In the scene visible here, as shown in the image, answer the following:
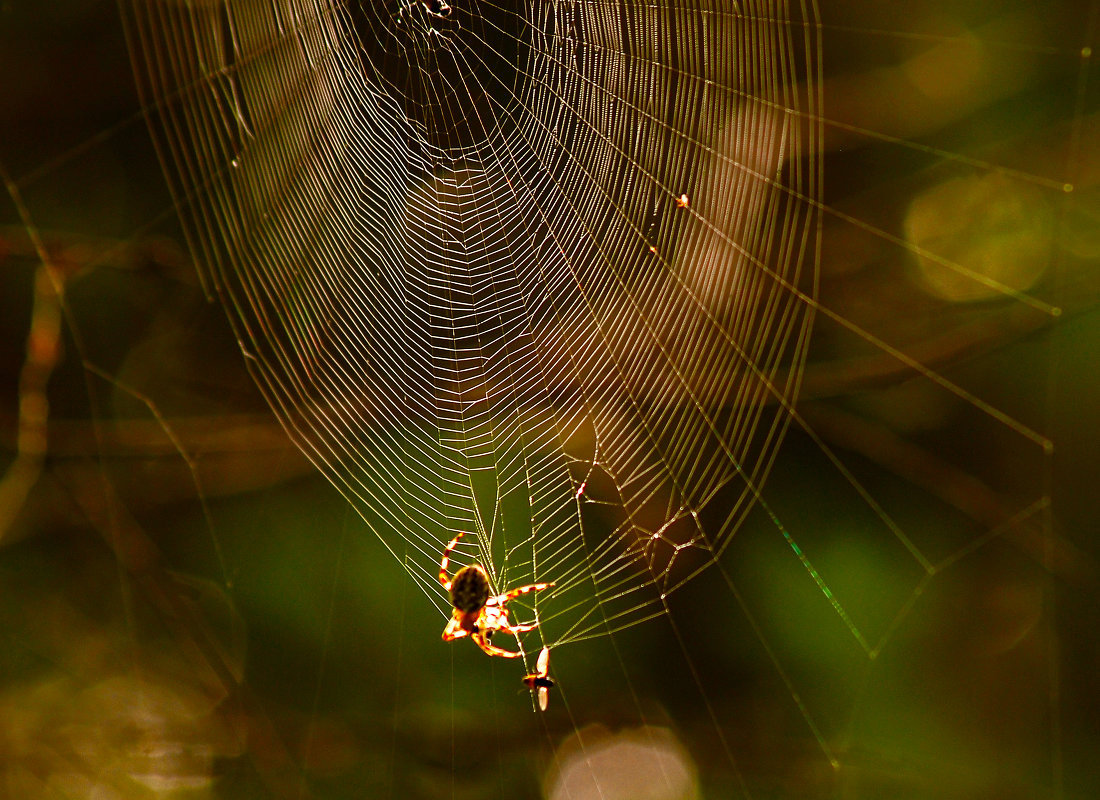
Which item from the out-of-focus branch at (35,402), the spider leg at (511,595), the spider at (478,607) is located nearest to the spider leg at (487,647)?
the spider at (478,607)

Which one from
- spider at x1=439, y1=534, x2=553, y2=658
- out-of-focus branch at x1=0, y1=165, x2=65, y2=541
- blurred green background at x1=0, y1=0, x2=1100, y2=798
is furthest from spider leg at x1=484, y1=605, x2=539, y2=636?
out-of-focus branch at x1=0, y1=165, x2=65, y2=541

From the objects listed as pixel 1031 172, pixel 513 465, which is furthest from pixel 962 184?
pixel 513 465

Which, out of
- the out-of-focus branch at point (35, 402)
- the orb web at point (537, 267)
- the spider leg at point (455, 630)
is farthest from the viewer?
the orb web at point (537, 267)

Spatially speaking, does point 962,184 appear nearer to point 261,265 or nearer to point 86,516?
point 261,265

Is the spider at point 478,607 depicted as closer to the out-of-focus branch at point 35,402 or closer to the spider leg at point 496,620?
the spider leg at point 496,620

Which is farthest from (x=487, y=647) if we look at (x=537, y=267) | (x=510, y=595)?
(x=537, y=267)

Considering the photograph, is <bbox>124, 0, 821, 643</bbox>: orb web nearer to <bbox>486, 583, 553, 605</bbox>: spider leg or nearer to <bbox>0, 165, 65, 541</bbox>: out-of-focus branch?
<bbox>486, 583, 553, 605</bbox>: spider leg

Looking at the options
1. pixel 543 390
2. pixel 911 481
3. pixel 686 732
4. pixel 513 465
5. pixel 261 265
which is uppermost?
pixel 261 265
